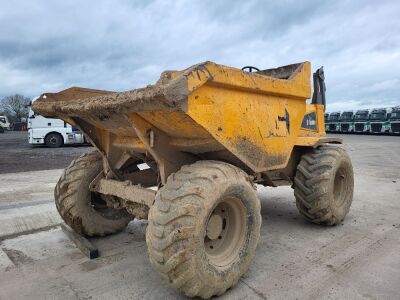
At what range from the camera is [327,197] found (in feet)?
13.5

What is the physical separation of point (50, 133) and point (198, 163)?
Answer: 1769 centimetres

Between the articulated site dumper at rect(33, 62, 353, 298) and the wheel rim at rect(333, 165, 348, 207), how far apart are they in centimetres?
16

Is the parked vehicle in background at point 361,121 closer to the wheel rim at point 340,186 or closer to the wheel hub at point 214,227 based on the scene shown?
the wheel rim at point 340,186

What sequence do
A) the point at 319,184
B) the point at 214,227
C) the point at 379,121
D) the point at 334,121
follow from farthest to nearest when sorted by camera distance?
the point at 334,121, the point at 379,121, the point at 319,184, the point at 214,227

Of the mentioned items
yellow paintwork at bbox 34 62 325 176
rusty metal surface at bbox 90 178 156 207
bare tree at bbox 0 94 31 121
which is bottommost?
rusty metal surface at bbox 90 178 156 207

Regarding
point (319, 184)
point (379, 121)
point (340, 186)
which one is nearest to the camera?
point (319, 184)

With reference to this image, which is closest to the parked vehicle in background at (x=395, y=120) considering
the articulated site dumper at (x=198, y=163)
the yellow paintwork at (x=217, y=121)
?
the articulated site dumper at (x=198, y=163)

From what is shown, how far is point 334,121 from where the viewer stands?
1212 inches

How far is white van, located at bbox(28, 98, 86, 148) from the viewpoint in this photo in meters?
18.5

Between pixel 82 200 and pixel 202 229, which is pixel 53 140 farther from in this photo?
pixel 202 229

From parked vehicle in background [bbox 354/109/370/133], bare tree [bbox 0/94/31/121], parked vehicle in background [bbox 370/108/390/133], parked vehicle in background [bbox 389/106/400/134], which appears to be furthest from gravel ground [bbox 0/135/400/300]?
bare tree [bbox 0/94/31/121]

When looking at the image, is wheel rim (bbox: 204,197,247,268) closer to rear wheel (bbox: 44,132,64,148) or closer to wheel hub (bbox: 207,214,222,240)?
wheel hub (bbox: 207,214,222,240)

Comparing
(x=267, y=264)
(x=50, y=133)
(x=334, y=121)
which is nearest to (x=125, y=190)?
(x=267, y=264)

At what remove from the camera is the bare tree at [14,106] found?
56469 mm
